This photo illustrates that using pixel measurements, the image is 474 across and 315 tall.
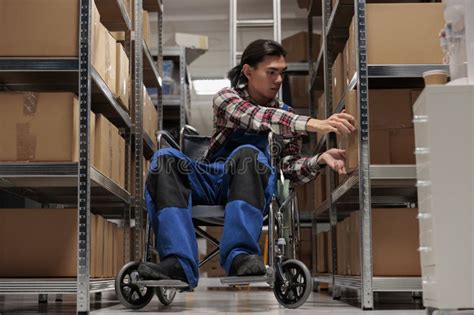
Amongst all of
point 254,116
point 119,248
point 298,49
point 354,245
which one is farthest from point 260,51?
point 298,49

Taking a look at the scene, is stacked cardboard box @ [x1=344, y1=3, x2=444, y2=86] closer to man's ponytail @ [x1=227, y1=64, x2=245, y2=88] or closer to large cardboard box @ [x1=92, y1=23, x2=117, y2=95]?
man's ponytail @ [x1=227, y1=64, x2=245, y2=88]

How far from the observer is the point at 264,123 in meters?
2.83

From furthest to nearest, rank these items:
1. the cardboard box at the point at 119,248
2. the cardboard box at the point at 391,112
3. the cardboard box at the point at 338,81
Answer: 1. the cardboard box at the point at 119,248
2. the cardboard box at the point at 338,81
3. the cardboard box at the point at 391,112

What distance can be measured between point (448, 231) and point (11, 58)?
1765 millimetres

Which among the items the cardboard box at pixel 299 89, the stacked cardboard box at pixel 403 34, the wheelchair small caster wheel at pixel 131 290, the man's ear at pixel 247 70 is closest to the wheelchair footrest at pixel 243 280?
the wheelchair small caster wheel at pixel 131 290

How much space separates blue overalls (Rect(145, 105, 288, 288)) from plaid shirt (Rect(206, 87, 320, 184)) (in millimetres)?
177

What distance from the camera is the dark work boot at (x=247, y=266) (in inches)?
96.5

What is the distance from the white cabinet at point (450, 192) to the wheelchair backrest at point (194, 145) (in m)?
1.93

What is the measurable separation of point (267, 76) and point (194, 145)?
578mm

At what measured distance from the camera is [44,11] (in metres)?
2.64

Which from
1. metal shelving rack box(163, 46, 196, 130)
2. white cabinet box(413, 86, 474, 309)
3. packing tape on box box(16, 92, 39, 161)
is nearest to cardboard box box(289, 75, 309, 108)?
metal shelving rack box(163, 46, 196, 130)

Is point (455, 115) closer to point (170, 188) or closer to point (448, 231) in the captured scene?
point (448, 231)

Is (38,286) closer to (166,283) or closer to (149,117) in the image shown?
(166,283)

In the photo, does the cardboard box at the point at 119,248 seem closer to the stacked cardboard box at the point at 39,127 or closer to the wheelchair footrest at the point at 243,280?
the stacked cardboard box at the point at 39,127
